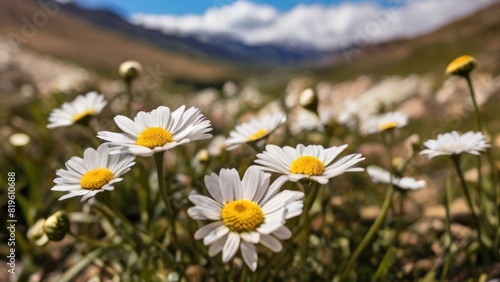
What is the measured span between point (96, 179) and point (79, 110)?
87 cm

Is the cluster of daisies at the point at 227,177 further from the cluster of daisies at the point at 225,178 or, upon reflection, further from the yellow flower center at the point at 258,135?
the yellow flower center at the point at 258,135

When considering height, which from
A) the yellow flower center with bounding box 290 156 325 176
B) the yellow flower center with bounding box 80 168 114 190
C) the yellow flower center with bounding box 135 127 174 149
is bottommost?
the yellow flower center with bounding box 290 156 325 176

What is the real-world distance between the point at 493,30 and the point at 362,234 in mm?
74125

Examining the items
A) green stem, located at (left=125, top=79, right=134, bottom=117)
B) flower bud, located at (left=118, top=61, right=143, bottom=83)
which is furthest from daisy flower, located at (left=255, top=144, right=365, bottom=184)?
flower bud, located at (left=118, top=61, right=143, bottom=83)

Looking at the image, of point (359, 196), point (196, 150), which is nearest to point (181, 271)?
point (196, 150)

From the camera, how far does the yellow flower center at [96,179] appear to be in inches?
56.2

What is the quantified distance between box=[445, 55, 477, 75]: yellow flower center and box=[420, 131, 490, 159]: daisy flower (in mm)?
332

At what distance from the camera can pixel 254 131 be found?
204 cm

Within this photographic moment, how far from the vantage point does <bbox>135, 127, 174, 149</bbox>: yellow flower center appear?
1368 millimetres

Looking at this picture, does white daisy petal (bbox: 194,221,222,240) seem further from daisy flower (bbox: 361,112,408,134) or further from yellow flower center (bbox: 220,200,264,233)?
daisy flower (bbox: 361,112,408,134)

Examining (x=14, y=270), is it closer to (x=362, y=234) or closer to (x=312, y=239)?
(x=312, y=239)

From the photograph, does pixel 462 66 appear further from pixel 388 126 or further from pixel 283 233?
pixel 283 233

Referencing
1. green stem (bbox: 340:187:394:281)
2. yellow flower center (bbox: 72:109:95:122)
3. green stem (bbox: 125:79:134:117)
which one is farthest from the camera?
green stem (bbox: 125:79:134:117)

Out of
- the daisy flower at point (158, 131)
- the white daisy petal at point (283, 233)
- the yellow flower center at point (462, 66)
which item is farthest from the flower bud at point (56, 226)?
the yellow flower center at point (462, 66)
